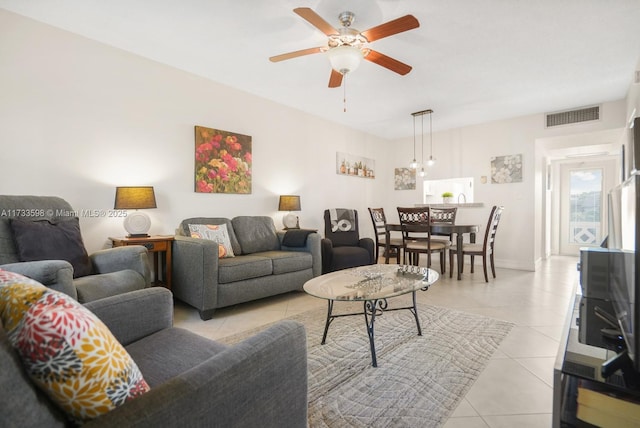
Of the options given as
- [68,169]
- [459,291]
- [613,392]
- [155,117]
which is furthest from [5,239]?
[459,291]

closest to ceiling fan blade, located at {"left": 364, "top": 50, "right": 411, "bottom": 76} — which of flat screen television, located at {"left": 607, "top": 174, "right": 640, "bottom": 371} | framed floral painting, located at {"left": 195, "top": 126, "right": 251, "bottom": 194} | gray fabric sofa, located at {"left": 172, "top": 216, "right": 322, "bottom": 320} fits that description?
flat screen television, located at {"left": 607, "top": 174, "right": 640, "bottom": 371}

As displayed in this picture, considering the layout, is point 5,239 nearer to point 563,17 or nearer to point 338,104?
point 338,104

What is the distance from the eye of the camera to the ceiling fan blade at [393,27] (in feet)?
6.36

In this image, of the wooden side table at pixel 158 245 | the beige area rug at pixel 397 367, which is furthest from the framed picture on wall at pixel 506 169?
the wooden side table at pixel 158 245

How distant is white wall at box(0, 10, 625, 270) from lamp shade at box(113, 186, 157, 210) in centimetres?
27

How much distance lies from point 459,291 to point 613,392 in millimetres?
2661

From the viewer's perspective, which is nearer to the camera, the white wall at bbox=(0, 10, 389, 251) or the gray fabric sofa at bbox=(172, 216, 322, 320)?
the white wall at bbox=(0, 10, 389, 251)

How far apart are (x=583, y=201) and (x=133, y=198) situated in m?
7.90

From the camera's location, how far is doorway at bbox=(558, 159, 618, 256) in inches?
234

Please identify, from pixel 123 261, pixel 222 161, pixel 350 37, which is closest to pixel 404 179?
pixel 222 161

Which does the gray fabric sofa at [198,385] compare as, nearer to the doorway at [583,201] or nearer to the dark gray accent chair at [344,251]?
the dark gray accent chair at [344,251]

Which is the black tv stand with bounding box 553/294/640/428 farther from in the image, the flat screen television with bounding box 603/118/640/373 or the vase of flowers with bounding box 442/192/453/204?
the vase of flowers with bounding box 442/192/453/204

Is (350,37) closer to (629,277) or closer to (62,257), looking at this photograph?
(629,277)

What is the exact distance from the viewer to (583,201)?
627 centimetres
